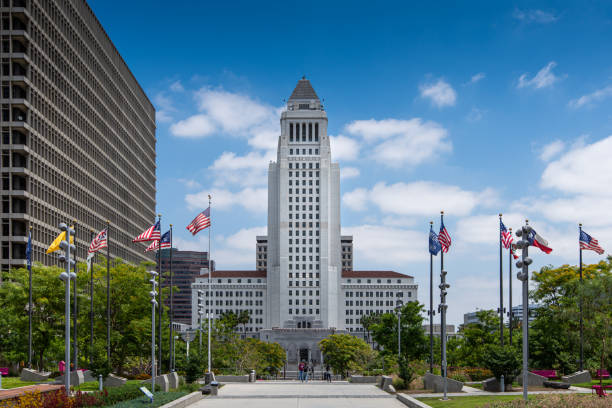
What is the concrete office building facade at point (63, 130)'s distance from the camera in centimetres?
9162

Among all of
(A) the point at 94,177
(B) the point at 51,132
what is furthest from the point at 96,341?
(A) the point at 94,177

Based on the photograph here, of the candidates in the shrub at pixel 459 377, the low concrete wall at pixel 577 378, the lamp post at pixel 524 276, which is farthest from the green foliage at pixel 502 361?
the lamp post at pixel 524 276

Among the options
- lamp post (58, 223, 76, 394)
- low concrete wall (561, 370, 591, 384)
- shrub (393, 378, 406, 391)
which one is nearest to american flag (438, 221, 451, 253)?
shrub (393, 378, 406, 391)

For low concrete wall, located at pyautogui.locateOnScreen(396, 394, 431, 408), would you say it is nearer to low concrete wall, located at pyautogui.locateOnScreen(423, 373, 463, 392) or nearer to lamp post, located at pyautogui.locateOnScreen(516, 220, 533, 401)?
low concrete wall, located at pyautogui.locateOnScreen(423, 373, 463, 392)

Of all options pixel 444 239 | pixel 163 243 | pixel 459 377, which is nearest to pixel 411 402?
pixel 444 239

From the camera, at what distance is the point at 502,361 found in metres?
46.7

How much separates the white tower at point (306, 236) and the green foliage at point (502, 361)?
145131 millimetres

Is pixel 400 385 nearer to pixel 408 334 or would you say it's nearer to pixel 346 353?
pixel 408 334

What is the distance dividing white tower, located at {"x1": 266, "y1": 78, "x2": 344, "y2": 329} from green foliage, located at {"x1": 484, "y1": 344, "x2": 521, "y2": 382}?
14513 centimetres

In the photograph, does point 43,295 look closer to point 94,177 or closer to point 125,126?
point 94,177

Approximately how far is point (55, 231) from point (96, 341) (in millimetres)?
38988

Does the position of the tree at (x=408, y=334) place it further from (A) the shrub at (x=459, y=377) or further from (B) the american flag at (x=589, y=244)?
(B) the american flag at (x=589, y=244)

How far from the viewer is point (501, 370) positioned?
1833 inches

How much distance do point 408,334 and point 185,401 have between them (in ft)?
159
